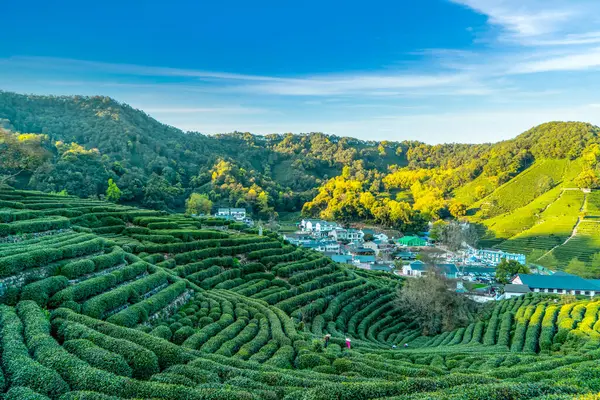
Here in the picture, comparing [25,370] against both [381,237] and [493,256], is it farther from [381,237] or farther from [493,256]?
[381,237]

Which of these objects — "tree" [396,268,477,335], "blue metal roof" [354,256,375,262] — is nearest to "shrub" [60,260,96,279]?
"tree" [396,268,477,335]

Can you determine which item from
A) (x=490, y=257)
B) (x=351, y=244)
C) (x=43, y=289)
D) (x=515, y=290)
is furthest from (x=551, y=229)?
(x=43, y=289)

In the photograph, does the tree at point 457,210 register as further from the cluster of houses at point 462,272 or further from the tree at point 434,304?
the tree at point 434,304

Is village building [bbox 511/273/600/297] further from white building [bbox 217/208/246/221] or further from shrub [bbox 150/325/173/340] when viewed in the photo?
white building [bbox 217/208/246/221]

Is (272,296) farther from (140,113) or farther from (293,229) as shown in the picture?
(140,113)

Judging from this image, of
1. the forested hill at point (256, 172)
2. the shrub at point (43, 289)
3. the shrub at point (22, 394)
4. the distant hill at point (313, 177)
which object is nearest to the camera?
the shrub at point (22, 394)

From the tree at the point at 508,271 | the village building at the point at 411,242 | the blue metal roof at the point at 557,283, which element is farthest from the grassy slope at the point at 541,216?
the blue metal roof at the point at 557,283

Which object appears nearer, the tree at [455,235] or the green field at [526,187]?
the tree at [455,235]
